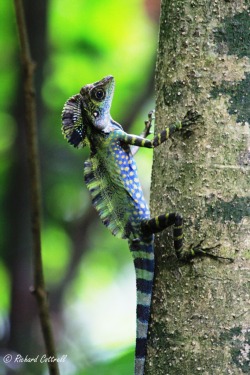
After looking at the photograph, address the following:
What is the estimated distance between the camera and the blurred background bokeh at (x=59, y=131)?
614 cm

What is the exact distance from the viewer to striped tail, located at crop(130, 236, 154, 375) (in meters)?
3.06

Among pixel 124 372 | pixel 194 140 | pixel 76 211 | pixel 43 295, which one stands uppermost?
pixel 194 140

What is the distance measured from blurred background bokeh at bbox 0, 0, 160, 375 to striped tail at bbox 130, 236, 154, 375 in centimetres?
180

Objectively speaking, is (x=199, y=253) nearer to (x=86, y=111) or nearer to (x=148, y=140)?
(x=148, y=140)

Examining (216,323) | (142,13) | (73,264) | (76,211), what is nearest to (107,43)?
(142,13)

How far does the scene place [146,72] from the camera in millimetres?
7215

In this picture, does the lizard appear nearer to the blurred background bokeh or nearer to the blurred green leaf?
the blurred background bokeh

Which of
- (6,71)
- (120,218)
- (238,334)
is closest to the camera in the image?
(238,334)

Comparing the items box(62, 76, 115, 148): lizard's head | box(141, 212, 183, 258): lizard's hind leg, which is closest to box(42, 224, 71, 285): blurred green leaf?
box(62, 76, 115, 148): lizard's head

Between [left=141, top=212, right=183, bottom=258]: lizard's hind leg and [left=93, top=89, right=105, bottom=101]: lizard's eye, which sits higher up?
[left=93, top=89, right=105, bottom=101]: lizard's eye

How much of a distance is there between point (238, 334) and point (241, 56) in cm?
122

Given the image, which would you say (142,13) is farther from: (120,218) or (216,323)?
(216,323)

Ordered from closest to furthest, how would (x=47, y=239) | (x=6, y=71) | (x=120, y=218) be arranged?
(x=120, y=218), (x=6, y=71), (x=47, y=239)

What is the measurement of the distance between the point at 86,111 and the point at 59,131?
2.76 meters
